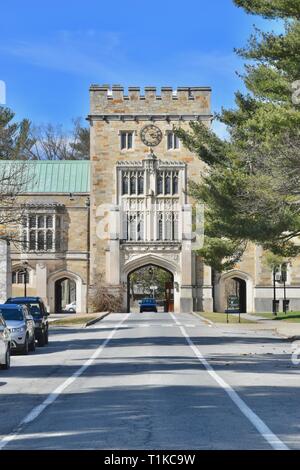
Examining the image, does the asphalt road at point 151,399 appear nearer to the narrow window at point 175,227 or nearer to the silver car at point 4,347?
the silver car at point 4,347

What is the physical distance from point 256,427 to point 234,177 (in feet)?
85.4

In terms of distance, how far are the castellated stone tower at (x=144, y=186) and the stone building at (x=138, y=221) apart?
0.26 ft

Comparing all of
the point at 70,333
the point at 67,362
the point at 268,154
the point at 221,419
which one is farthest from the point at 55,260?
the point at 221,419

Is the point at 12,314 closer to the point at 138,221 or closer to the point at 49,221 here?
the point at 138,221

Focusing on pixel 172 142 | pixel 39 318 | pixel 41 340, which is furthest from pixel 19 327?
pixel 172 142

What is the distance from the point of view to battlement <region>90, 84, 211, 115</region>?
72.5 m

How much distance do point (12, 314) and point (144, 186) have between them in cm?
4509

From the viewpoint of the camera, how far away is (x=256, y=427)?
11406 mm

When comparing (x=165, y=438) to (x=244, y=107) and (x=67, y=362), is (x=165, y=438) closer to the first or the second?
(x=67, y=362)

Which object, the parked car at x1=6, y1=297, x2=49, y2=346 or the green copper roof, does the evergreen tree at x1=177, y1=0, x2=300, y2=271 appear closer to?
the parked car at x1=6, y1=297, x2=49, y2=346

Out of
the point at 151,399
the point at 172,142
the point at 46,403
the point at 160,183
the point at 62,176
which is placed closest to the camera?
the point at 46,403

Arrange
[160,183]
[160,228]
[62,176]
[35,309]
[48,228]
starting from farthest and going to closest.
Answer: [62,176] < [48,228] < [160,183] < [160,228] < [35,309]

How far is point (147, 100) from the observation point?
72812 mm

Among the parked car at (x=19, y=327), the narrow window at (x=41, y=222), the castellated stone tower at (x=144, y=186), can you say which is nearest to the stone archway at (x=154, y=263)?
the castellated stone tower at (x=144, y=186)
